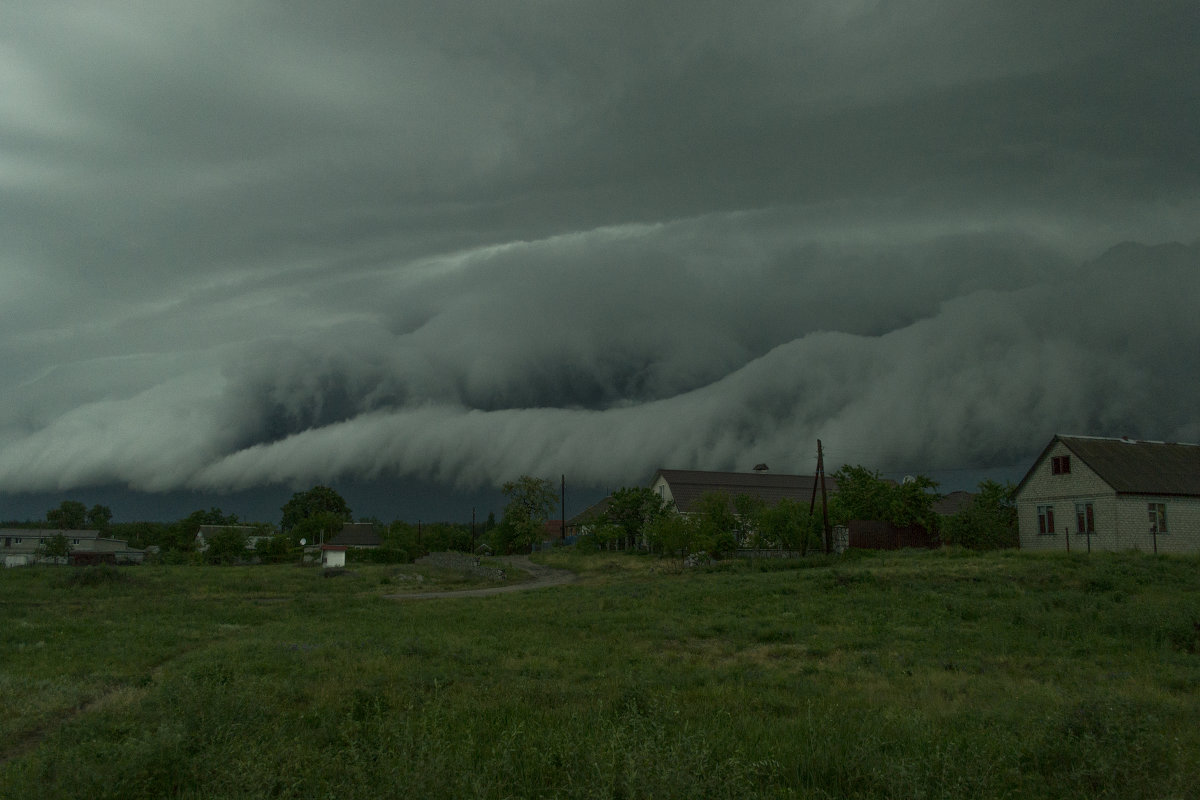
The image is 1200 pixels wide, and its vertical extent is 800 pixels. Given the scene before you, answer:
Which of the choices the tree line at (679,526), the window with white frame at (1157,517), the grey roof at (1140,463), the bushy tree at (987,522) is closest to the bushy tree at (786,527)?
the tree line at (679,526)

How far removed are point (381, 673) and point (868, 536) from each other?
1672 inches

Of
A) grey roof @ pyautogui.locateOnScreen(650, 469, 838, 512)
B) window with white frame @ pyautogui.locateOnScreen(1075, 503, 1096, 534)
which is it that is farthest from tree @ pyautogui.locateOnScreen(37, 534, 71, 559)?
window with white frame @ pyautogui.locateOnScreen(1075, 503, 1096, 534)

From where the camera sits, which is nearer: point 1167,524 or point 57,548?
point 1167,524

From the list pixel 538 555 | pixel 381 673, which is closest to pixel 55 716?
pixel 381 673

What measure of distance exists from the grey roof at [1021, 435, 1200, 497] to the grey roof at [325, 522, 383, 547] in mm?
94826

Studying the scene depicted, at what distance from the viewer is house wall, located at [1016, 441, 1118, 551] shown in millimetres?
40938

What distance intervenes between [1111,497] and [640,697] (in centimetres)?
4014

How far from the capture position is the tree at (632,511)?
238 ft

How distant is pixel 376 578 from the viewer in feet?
158

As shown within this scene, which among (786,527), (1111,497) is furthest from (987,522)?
(786,527)

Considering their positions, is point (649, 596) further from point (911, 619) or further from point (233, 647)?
point (233, 647)

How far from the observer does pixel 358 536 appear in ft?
394

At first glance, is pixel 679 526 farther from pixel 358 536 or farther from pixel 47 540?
pixel 47 540

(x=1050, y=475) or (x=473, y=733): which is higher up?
(x=1050, y=475)
